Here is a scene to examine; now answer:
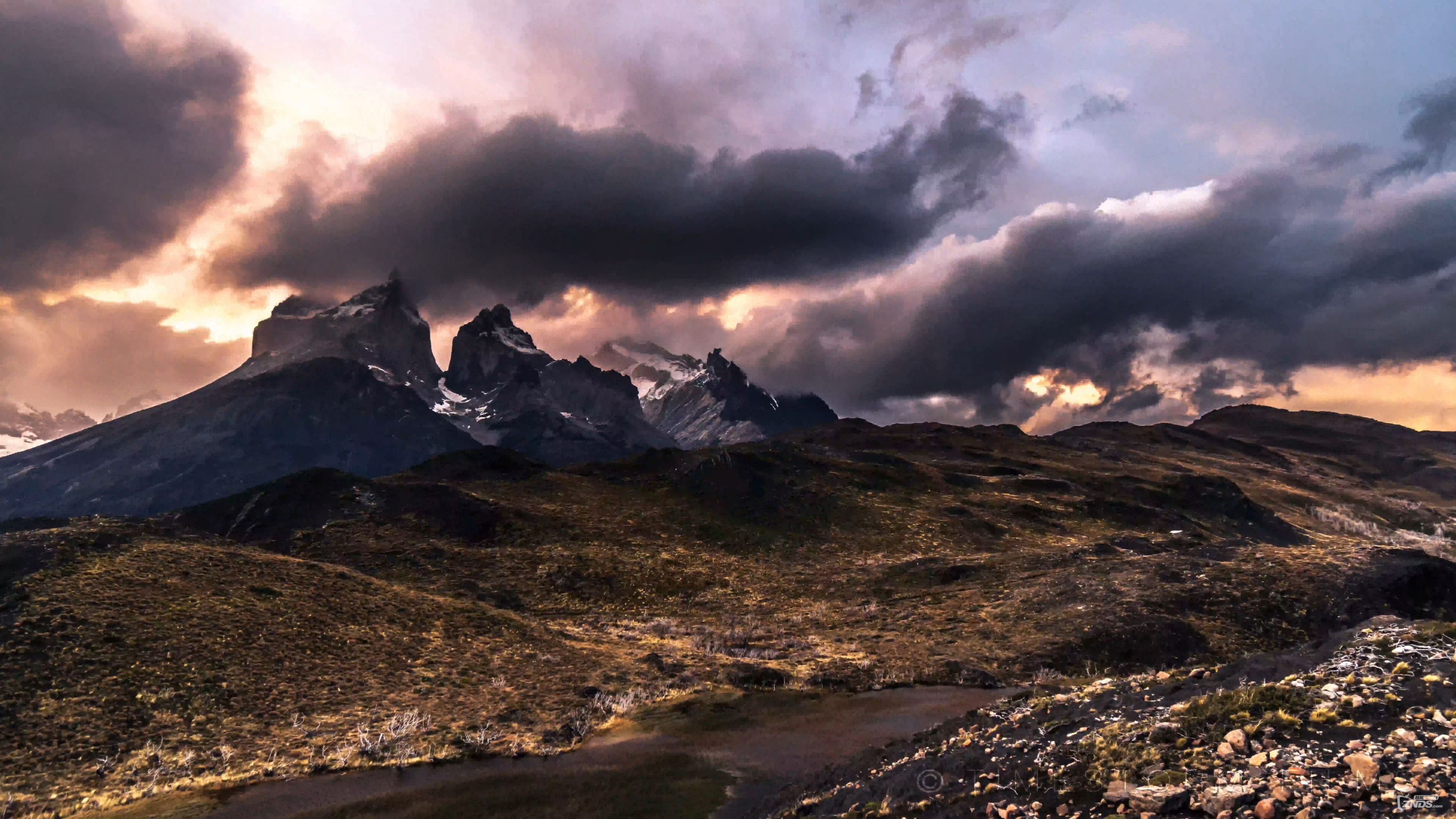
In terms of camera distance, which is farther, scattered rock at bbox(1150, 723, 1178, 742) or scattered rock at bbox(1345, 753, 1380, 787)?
scattered rock at bbox(1150, 723, 1178, 742)

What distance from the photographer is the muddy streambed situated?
27.9m

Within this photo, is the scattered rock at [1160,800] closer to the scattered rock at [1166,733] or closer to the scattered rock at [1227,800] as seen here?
the scattered rock at [1227,800]

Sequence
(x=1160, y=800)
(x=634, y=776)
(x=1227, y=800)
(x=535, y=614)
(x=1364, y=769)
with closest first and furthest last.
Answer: (x=1364, y=769), (x=1227, y=800), (x=1160, y=800), (x=634, y=776), (x=535, y=614)

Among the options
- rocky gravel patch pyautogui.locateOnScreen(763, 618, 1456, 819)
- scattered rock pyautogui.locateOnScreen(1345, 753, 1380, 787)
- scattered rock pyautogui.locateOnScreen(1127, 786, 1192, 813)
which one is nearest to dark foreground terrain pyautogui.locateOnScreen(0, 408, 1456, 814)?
rocky gravel patch pyautogui.locateOnScreen(763, 618, 1456, 819)

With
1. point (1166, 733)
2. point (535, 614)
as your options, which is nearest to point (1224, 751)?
point (1166, 733)

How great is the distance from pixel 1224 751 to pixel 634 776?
23.7 m

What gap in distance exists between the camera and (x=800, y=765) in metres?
31.7

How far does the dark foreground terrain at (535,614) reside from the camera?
3438cm

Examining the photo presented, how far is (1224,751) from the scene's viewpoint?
50.3 ft

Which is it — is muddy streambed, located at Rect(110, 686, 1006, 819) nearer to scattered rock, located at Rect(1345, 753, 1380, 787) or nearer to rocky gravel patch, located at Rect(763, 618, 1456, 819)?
rocky gravel patch, located at Rect(763, 618, 1456, 819)

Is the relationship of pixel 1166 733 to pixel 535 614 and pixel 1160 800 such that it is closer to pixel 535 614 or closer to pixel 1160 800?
pixel 1160 800

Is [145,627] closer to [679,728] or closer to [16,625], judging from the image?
[16,625]

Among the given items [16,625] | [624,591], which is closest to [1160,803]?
[16,625]

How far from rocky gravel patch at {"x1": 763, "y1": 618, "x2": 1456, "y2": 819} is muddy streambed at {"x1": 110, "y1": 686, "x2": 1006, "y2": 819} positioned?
542 cm
